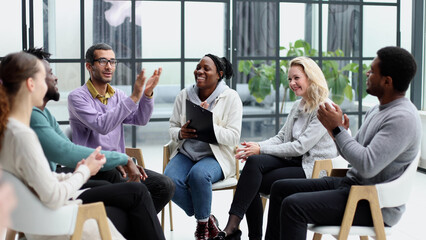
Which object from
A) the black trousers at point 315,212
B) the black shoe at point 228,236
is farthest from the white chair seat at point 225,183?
the black trousers at point 315,212

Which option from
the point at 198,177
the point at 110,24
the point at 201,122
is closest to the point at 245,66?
the point at 110,24

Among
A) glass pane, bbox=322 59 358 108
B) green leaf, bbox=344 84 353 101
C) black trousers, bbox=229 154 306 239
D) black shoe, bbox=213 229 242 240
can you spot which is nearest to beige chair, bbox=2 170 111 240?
black shoe, bbox=213 229 242 240

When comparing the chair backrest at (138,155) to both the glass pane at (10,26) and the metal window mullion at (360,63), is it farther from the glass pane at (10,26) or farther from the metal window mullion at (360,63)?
the metal window mullion at (360,63)

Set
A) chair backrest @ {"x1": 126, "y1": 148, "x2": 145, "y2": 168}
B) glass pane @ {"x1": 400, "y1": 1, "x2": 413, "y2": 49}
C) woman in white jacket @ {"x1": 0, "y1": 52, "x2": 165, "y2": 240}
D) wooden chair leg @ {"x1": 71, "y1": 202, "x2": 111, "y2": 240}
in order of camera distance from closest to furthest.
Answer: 1. woman in white jacket @ {"x1": 0, "y1": 52, "x2": 165, "y2": 240}
2. wooden chair leg @ {"x1": 71, "y1": 202, "x2": 111, "y2": 240}
3. chair backrest @ {"x1": 126, "y1": 148, "x2": 145, "y2": 168}
4. glass pane @ {"x1": 400, "y1": 1, "x2": 413, "y2": 49}

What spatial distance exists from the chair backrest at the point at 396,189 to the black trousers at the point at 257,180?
3.06 feet

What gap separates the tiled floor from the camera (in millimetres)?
3446

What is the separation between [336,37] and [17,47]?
3243 millimetres

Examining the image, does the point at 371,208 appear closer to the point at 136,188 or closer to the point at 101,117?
the point at 136,188

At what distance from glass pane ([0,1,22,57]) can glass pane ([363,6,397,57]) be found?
140 inches

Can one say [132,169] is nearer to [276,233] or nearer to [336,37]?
[276,233]

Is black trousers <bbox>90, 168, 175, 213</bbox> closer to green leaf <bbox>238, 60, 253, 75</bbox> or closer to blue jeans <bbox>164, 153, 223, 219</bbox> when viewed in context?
blue jeans <bbox>164, 153, 223, 219</bbox>

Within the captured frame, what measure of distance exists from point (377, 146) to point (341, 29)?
3.54 metres

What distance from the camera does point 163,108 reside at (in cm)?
489

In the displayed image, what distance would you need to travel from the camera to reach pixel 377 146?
1954 millimetres
